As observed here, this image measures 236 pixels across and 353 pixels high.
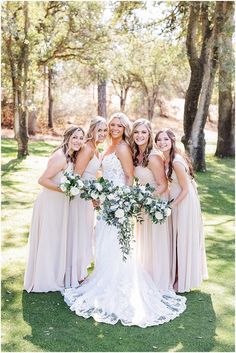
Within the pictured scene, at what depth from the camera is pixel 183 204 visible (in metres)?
6.10

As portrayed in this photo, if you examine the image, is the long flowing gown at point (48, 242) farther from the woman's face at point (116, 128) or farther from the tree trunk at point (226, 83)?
the tree trunk at point (226, 83)

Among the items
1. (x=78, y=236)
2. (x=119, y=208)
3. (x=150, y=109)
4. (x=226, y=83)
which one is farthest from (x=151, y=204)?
(x=150, y=109)

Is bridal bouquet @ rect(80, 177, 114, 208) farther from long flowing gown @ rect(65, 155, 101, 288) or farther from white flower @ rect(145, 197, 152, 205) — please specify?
long flowing gown @ rect(65, 155, 101, 288)

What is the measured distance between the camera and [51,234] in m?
6.00

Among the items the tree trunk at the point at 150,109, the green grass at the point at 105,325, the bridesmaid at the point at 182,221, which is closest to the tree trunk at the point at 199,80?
the green grass at the point at 105,325

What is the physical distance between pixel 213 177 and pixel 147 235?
33.0 ft

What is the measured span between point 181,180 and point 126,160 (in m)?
0.72

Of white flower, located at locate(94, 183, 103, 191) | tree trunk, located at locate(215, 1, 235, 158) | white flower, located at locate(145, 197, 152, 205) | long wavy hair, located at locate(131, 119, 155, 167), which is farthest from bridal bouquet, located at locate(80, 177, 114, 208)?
tree trunk, located at locate(215, 1, 235, 158)

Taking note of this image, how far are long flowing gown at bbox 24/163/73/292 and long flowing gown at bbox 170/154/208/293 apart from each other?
53.7 inches

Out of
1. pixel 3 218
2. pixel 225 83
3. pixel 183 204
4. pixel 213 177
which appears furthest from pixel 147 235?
pixel 225 83

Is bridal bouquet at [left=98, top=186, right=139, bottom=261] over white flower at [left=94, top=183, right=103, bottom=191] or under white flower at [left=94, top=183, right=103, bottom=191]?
under

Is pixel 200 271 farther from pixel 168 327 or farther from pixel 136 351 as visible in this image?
pixel 136 351

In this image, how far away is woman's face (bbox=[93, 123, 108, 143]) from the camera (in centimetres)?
599

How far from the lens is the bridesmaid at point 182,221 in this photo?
596 cm
